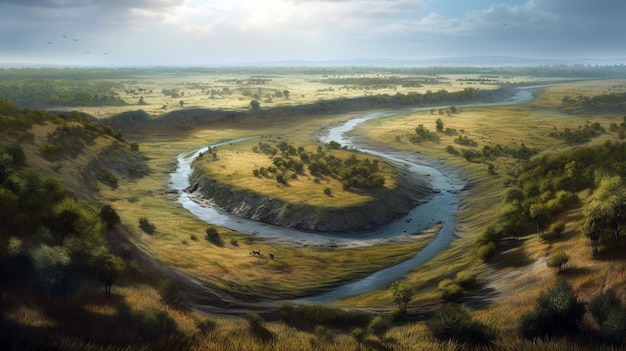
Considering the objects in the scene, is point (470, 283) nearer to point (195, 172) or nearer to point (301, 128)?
point (195, 172)

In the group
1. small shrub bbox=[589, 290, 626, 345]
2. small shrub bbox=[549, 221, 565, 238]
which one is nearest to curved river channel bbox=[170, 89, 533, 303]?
small shrub bbox=[549, 221, 565, 238]

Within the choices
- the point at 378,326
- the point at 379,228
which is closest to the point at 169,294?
the point at 378,326

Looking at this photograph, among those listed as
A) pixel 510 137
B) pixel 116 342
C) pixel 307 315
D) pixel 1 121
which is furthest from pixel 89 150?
pixel 510 137

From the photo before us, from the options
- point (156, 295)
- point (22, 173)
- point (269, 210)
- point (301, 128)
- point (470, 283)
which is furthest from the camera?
point (301, 128)

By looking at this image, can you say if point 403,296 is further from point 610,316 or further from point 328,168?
point 328,168

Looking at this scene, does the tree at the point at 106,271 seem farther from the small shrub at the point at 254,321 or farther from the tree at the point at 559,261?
Answer: the tree at the point at 559,261

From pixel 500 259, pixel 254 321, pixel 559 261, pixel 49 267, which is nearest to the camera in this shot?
pixel 49 267
